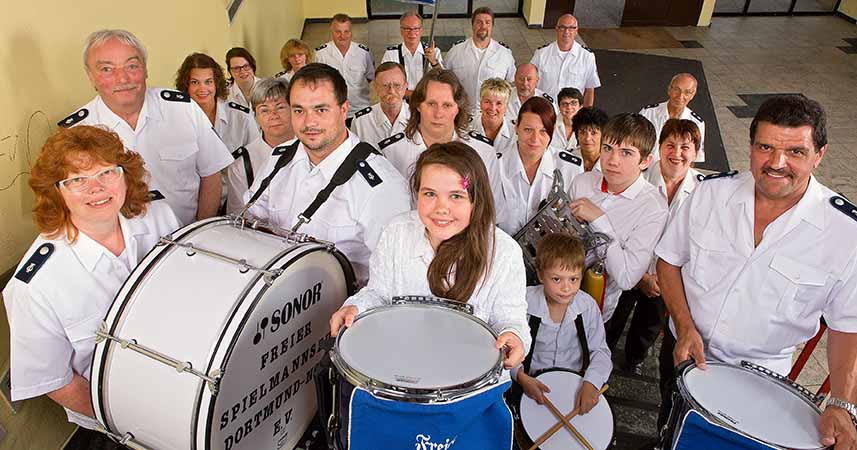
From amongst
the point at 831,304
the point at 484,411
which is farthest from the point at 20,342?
the point at 831,304

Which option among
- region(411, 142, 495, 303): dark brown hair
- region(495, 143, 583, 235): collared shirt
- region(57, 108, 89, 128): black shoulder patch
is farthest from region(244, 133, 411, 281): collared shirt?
region(57, 108, 89, 128): black shoulder patch

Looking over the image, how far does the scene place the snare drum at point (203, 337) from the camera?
1.73 m

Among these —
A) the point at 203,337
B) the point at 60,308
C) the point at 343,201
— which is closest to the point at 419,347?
the point at 203,337

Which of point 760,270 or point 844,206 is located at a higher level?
point 844,206

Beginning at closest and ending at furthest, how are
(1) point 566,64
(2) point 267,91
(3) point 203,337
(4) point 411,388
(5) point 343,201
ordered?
1. (4) point 411,388
2. (3) point 203,337
3. (5) point 343,201
4. (2) point 267,91
5. (1) point 566,64

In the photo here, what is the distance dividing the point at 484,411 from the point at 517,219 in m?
1.67

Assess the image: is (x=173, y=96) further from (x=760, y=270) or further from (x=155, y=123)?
(x=760, y=270)

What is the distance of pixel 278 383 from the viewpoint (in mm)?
2066

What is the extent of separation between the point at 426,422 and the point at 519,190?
71.5 inches

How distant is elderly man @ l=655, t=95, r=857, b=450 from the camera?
1.81 m

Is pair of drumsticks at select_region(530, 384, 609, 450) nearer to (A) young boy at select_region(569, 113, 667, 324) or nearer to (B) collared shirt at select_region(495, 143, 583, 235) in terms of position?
(A) young boy at select_region(569, 113, 667, 324)

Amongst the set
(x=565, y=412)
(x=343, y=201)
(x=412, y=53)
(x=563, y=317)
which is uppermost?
(x=412, y=53)

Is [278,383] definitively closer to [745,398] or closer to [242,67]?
[745,398]

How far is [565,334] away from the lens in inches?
99.0
